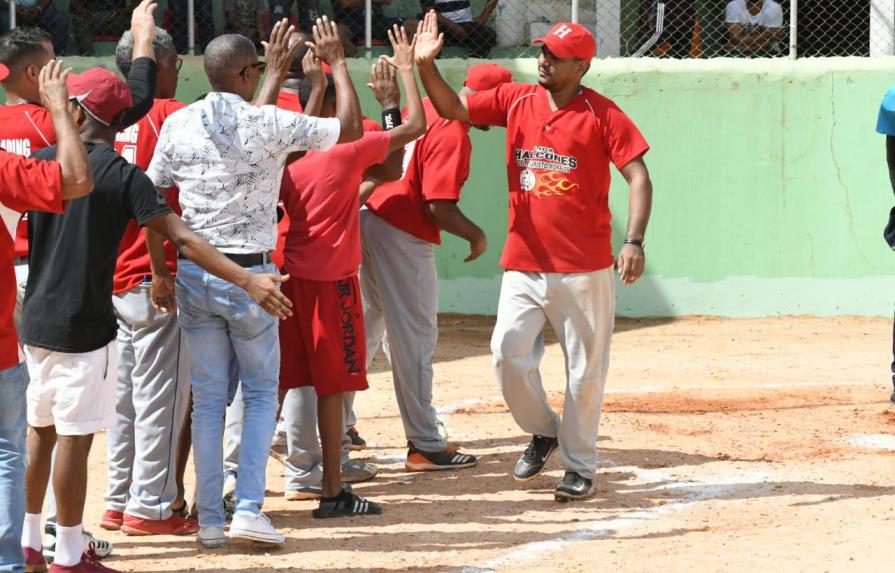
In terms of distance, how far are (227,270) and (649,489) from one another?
9.09ft

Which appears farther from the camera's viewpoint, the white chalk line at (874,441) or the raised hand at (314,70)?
the white chalk line at (874,441)

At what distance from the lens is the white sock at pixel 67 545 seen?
526 centimetres

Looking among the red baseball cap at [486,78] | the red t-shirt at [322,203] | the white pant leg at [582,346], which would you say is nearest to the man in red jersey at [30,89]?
the red t-shirt at [322,203]

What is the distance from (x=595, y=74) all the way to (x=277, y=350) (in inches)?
307

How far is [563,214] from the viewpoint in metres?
6.79

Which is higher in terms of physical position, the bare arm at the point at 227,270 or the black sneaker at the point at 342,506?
the bare arm at the point at 227,270

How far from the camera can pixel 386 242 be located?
7.57 metres

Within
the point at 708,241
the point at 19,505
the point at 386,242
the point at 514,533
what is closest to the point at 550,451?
the point at 514,533

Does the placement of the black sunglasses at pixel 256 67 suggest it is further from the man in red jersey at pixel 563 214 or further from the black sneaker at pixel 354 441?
the black sneaker at pixel 354 441

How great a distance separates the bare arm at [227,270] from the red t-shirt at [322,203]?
848mm

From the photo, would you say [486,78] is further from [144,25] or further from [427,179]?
[144,25]

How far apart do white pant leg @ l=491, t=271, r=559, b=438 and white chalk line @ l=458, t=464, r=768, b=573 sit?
0.83 m

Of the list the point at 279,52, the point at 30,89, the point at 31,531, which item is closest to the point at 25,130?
the point at 30,89

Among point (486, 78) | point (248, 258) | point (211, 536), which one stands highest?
point (486, 78)
